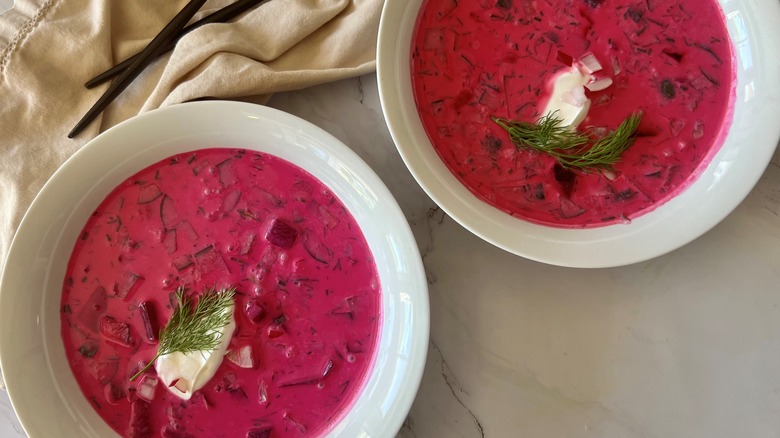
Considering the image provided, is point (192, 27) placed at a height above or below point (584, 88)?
above

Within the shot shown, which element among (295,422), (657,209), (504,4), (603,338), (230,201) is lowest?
(603,338)

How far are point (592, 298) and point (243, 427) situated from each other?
3.05 feet

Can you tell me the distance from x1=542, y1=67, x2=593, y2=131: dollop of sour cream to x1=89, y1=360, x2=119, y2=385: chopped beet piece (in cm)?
117

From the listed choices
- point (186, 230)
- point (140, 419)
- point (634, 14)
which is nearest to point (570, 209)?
point (634, 14)

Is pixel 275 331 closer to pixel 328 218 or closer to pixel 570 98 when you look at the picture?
pixel 328 218

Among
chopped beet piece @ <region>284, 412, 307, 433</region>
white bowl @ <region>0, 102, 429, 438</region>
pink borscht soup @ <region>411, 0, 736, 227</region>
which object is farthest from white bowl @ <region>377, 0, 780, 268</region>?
chopped beet piece @ <region>284, 412, 307, 433</region>

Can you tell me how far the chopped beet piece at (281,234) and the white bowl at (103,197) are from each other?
0.14 meters

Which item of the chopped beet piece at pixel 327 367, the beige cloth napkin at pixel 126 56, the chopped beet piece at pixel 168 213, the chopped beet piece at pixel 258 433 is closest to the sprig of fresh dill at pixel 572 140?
the beige cloth napkin at pixel 126 56

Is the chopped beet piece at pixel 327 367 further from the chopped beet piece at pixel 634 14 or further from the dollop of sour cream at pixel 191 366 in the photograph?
the chopped beet piece at pixel 634 14

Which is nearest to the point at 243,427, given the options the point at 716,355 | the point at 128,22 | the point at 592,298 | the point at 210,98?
the point at 210,98

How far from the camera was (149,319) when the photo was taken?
1384 millimetres

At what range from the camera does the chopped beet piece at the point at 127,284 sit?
1.40 metres

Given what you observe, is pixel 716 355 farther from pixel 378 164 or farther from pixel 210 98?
pixel 210 98

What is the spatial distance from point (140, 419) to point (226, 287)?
0.36 m
